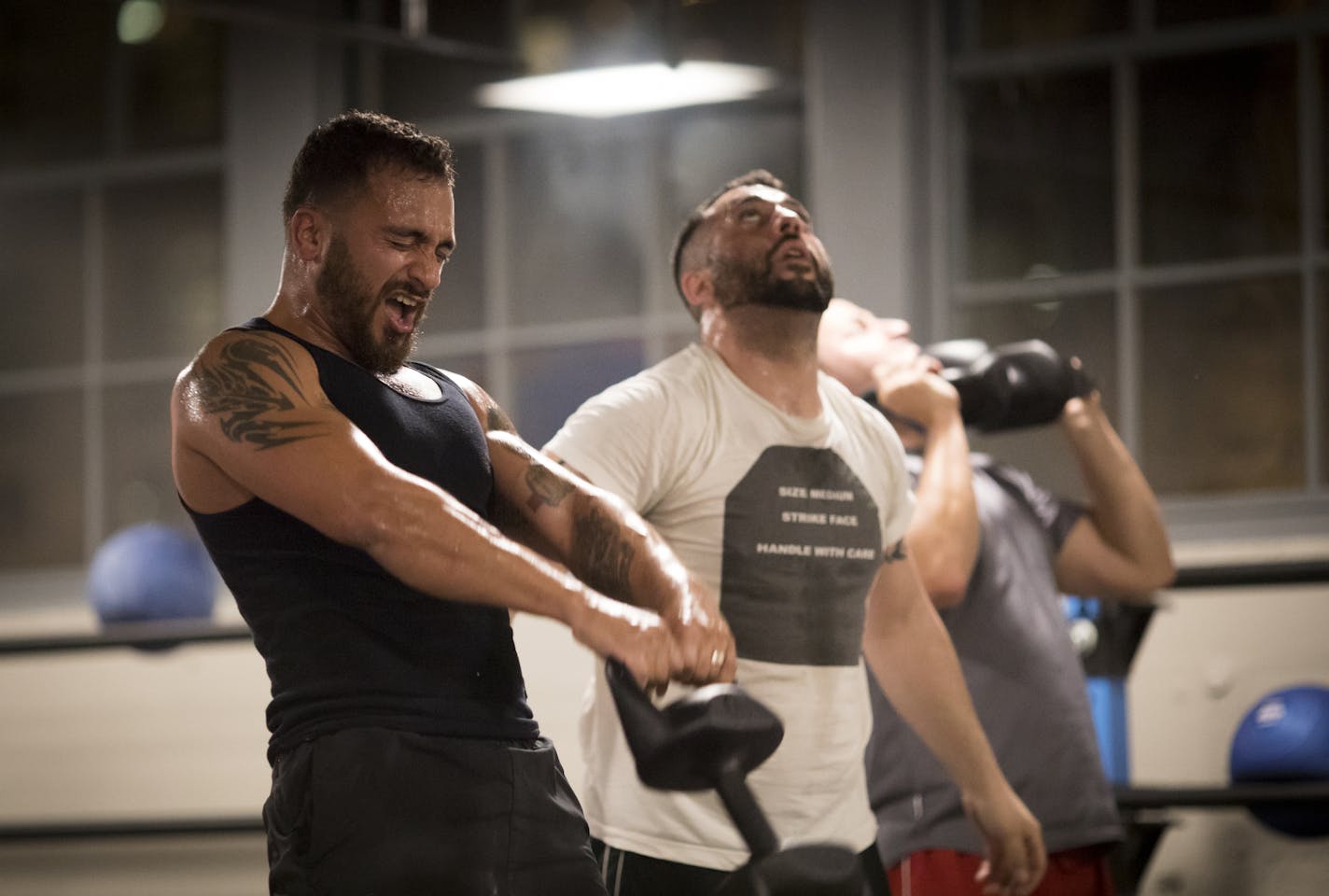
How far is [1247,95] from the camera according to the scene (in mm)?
3898

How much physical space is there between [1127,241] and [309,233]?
2.80m

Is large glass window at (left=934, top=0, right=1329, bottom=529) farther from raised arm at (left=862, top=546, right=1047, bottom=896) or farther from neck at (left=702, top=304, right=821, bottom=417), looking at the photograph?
neck at (left=702, top=304, right=821, bottom=417)

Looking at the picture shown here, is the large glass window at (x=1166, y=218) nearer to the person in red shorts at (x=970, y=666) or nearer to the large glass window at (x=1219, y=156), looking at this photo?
the large glass window at (x=1219, y=156)

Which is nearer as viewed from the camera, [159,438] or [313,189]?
[313,189]

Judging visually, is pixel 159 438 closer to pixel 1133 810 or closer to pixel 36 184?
pixel 36 184

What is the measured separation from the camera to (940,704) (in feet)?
7.62

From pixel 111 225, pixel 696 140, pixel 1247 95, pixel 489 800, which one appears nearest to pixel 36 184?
pixel 111 225

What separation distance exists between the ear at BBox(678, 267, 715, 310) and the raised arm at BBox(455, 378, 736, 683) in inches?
18.6

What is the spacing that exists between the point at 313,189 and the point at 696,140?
2.95 meters

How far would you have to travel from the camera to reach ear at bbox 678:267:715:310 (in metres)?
2.20

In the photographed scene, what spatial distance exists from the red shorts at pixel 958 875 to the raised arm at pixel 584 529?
39.1 inches

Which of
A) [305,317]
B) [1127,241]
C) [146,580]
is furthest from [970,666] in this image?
[146,580]

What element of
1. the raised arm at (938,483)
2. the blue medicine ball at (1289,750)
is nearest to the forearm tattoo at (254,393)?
the raised arm at (938,483)

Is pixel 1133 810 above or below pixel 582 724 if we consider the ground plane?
below
